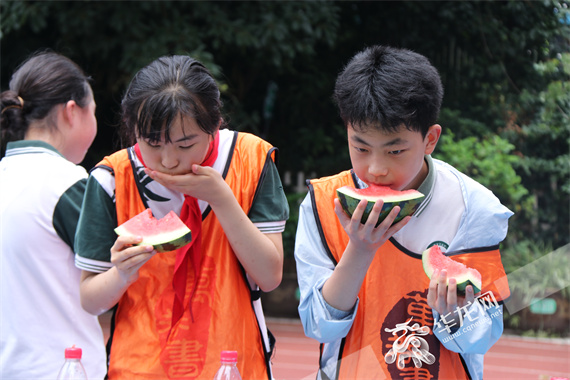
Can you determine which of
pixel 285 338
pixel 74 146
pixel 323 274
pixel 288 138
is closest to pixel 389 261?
pixel 323 274

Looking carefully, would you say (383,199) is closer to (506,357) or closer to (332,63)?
(506,357)

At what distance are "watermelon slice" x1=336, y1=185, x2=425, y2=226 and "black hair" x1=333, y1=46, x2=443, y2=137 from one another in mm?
205

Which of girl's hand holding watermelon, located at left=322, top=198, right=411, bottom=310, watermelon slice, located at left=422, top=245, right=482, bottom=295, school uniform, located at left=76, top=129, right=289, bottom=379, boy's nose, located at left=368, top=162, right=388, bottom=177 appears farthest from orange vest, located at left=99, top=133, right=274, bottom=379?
watermelon slice, located at left=422, top=245, right=482, bottom=295

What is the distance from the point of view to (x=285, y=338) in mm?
10289

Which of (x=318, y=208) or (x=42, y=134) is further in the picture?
(x=42, y=134)

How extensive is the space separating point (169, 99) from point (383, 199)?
0.80m

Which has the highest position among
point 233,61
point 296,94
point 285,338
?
point 233,61

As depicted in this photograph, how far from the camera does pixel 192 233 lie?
227 centimetres

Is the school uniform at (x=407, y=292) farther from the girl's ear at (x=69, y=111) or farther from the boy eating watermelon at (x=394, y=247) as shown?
the girl's ear at (x=69, y=111)

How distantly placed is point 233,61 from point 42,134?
893 centimetres

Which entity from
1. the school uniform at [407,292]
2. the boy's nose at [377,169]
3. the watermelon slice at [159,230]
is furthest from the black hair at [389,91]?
the watermelon slice at [159,230]

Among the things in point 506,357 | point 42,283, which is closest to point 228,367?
point 42,283

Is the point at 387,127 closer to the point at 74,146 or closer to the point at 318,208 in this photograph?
the point at 318,208

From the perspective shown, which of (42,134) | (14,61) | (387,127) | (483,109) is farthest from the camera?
(483,109)
